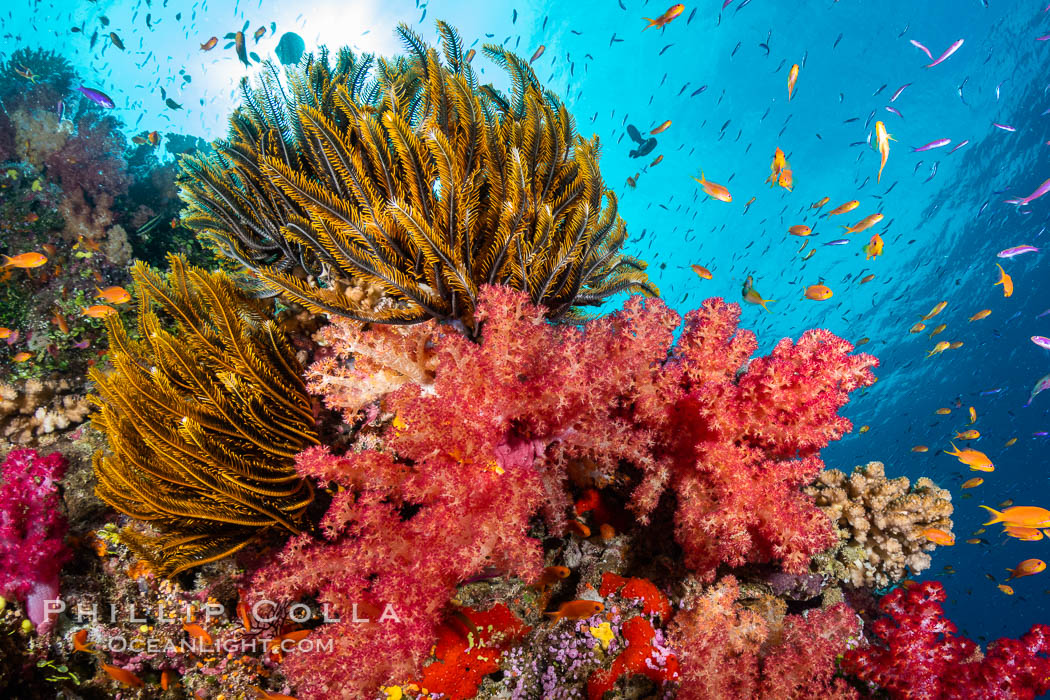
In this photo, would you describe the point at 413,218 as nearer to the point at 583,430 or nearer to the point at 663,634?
the point at 583,430

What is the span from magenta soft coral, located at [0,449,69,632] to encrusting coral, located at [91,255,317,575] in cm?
97

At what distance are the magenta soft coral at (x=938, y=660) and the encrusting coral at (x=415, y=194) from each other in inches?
144

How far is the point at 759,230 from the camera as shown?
149 ft

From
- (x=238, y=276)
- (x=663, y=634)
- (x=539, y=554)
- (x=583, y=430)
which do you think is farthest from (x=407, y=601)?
(x=238, y=276)

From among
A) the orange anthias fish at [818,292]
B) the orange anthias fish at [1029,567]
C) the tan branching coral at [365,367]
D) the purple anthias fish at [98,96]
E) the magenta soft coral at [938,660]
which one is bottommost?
the orange anthias fish at [1029,567]

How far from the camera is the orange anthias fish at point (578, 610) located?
126 inches

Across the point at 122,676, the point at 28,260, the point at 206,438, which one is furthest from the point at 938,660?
the point at 28,260

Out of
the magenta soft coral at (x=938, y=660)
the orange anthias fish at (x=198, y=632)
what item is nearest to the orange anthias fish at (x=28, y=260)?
the orange anthias fish at (x=198, y=632)

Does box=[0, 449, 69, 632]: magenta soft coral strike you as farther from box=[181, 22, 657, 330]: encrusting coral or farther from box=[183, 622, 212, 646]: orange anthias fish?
box=[181, 22, 657, 330]: encrusting coral

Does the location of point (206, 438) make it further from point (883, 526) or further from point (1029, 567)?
point (1029, 567)

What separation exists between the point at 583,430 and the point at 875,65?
43551 millimetres

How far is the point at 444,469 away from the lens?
9.00ft

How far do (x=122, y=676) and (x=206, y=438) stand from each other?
216 centimetres

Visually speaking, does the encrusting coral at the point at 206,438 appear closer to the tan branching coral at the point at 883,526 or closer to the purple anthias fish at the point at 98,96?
the tan branching coral at the point at 883,526
